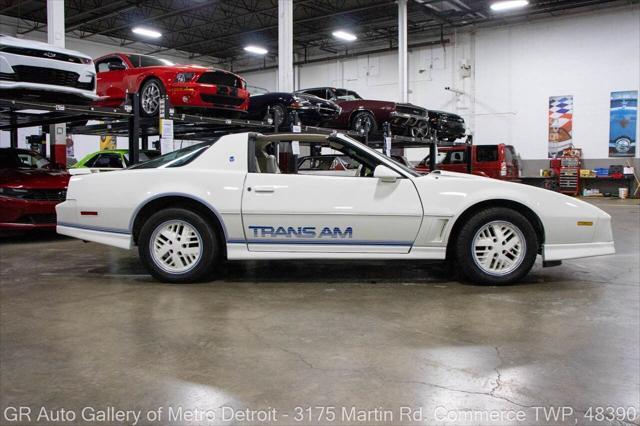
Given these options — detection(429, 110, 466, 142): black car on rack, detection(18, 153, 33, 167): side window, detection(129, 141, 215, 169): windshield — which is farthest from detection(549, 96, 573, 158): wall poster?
detection(129, 141, 215, 169): windshield

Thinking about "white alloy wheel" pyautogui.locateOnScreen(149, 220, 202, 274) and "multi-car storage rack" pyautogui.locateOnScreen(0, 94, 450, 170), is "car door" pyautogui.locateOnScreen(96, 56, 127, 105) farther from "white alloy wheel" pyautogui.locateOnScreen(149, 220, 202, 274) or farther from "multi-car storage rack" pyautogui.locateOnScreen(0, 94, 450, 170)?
"white alloy wheel" pyautogui.locateOnScreen(149, 220, 202, 274)

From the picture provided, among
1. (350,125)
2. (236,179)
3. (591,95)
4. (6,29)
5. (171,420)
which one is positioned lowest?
(171,420)

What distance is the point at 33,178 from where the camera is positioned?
272 inches

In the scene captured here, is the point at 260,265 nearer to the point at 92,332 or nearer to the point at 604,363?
the point at 92,332

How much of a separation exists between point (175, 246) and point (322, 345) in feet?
6.39

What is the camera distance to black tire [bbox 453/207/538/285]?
4.08 meters

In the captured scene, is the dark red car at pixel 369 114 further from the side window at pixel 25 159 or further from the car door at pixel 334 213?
the car door at pixel 334 213

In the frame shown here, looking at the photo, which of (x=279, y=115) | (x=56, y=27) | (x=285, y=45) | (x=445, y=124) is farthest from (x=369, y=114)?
(x=56, y=27)

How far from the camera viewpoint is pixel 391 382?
227cm

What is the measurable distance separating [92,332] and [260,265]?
7.35 ft

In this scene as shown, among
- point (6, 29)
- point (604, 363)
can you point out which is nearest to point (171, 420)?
point (604, 363)

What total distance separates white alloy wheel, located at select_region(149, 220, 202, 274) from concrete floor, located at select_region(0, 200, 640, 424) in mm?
227

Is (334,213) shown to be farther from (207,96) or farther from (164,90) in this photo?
(164,90)

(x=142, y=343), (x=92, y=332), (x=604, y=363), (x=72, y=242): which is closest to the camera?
(x=604, y=363)
